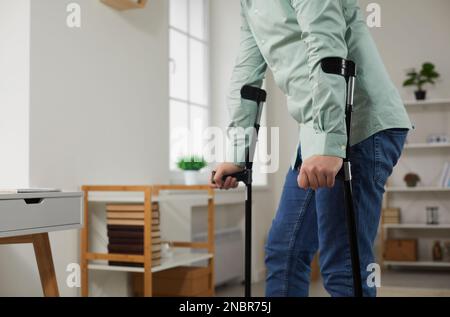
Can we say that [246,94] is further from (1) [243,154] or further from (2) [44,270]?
(2) [44,270]

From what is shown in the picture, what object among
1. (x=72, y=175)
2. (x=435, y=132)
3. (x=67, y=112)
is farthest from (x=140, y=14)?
(x=435, y=132)

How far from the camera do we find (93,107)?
8.06ft

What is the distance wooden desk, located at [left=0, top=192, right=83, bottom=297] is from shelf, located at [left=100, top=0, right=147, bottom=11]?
104 centimetres

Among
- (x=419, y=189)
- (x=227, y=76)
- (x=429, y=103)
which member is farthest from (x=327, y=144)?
(x=429, y=103)

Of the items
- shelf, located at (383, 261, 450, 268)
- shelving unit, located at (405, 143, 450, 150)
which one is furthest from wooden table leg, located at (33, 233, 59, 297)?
shelving unit, located at (405, 143, 450, 150)

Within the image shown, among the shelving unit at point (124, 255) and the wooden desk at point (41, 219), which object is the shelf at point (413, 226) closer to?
the shelving unit at point (124, 255)

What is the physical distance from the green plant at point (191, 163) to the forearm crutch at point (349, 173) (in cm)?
187

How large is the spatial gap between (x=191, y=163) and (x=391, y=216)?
2.11m

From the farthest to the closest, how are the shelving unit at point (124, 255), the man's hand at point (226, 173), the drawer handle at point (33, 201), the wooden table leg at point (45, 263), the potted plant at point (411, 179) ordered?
the potted plant at point (411, 179) → the shelving unit at point (124, 255) → the wooden table leg at point (45, 263) → the drawer handle at point (33, 201) → the man's hand at point (226, 173)

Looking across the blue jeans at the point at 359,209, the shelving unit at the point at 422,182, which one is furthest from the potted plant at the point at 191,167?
the shelving unit at the point at 422,182

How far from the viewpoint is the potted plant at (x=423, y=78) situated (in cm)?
433

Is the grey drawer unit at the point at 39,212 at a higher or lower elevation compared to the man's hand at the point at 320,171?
lower

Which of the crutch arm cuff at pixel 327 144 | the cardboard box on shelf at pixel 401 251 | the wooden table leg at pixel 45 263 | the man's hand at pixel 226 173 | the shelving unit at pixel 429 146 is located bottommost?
the cardboard box on shelf at pixel 401 251
